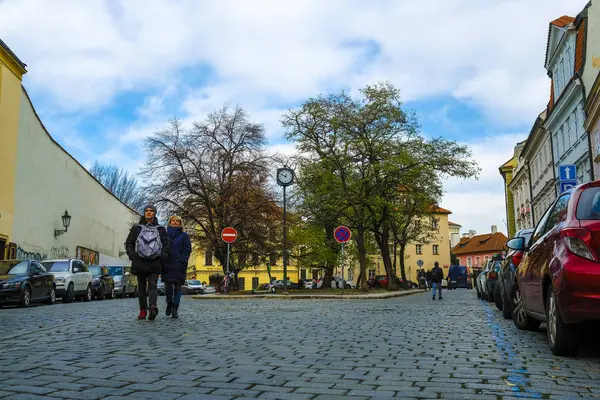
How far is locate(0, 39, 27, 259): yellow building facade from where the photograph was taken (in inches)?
1212

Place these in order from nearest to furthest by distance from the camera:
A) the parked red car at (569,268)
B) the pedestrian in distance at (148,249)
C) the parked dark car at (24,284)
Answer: the parked red car at (569,268) < the pedestrian in distance at (148,249) < the parked dark car at (24,284)

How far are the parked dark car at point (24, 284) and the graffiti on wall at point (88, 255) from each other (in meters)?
22.1

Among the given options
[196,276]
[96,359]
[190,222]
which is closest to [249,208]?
[190,222]

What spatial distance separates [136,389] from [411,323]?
7.48 metres

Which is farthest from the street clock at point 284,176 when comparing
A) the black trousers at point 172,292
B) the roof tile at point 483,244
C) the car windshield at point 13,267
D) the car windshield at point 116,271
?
the roof tile at point 483,244

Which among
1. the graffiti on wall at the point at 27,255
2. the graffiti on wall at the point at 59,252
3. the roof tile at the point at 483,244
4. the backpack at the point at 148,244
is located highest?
the roof tile at the point at 483,244

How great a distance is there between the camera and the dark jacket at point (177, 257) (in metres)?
11.4

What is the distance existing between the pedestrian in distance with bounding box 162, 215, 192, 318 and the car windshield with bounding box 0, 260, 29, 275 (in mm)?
11088

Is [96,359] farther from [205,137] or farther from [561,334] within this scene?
[205,137]

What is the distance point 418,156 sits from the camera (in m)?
36.7

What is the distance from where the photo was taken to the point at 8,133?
Answer: 31609mm

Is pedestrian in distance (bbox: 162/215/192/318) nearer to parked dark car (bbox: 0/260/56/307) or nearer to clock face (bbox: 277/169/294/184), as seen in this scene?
parked dark car (bbox: 0/260/56/307)

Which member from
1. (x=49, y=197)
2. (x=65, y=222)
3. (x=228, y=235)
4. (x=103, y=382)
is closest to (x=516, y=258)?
(x=103, y=382)

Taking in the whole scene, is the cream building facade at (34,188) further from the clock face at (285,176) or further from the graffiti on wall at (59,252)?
the clock face at (285,176)
